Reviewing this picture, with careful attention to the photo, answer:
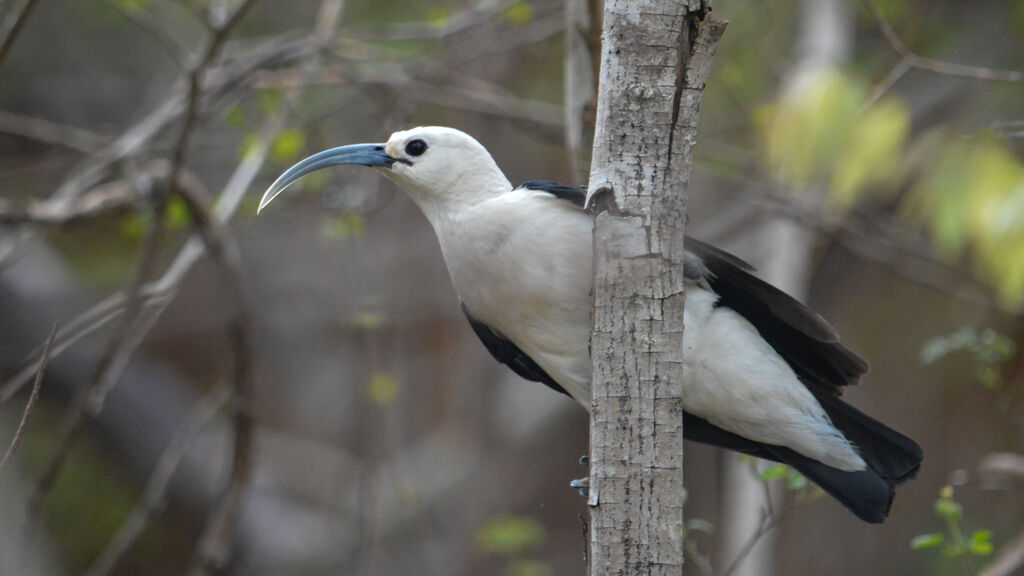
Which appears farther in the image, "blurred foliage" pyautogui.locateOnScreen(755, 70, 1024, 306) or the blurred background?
the blurred background

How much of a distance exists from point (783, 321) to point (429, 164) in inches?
44.8

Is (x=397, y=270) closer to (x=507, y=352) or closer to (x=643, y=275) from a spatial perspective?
(x=507, y=352)

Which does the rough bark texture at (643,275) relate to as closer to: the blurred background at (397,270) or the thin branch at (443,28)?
the blurred background at (397,270)

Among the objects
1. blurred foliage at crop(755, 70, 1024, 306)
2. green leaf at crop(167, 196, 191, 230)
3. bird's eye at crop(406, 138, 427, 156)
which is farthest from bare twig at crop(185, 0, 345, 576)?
blurred foliage at crop(755, 70, 1024, 306)

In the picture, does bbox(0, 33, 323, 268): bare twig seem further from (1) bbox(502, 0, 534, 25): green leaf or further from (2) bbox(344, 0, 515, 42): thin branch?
(1) bbox(502, 0, 534, 25): green leaf

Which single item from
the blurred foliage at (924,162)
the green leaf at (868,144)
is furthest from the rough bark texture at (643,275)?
the green leaf at (868,144)

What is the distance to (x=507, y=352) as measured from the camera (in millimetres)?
3082

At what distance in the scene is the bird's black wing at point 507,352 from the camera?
302cm

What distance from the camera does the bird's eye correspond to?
2.96 m

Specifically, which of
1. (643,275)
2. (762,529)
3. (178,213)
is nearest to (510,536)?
(762,529)

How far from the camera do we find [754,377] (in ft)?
9.43

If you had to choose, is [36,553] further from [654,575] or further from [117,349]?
[654,575]

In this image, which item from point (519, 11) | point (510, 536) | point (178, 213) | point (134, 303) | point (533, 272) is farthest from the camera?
point (510, 536)

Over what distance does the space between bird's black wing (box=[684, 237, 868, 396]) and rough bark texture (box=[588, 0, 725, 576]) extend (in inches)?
28.2
